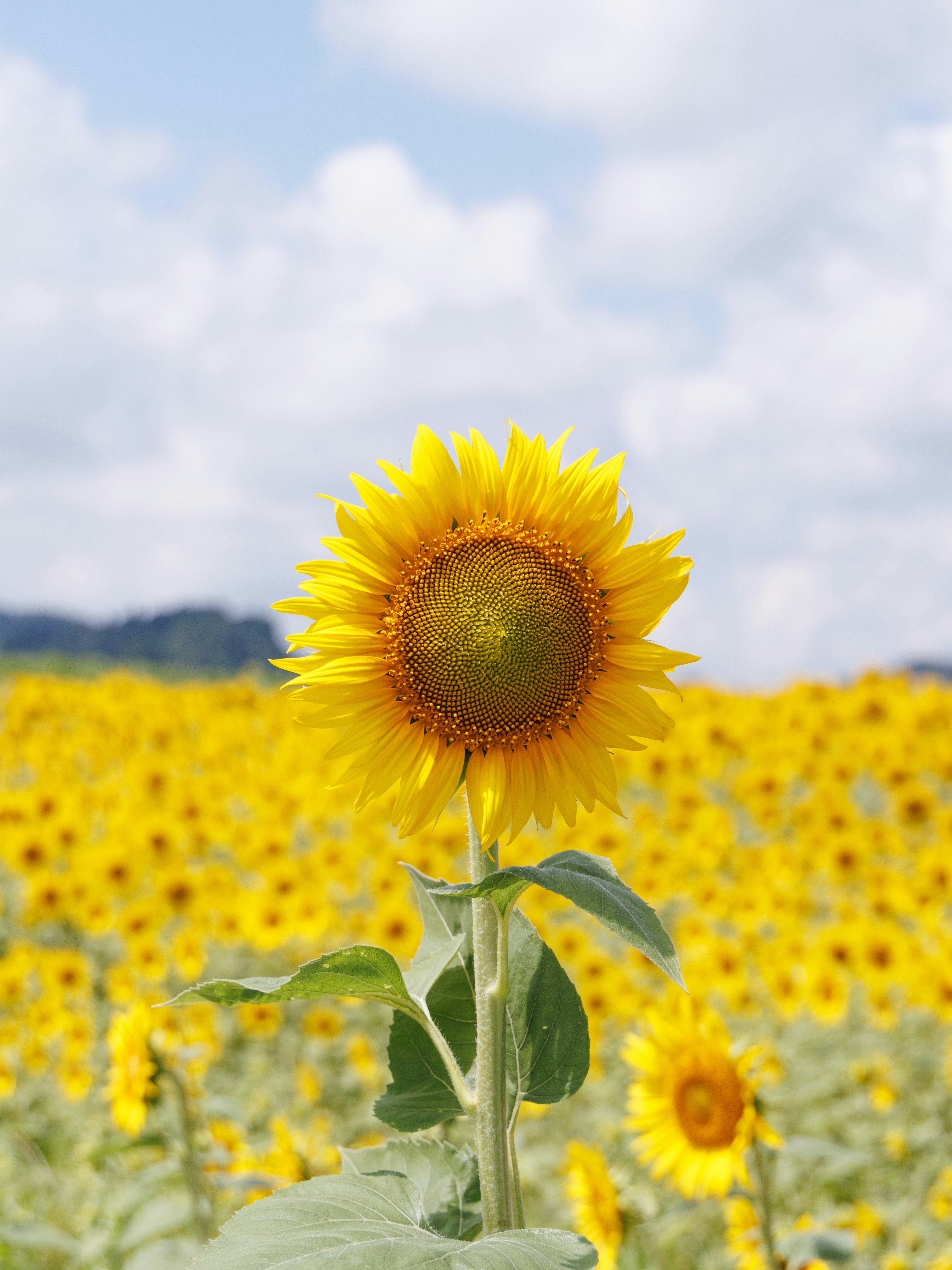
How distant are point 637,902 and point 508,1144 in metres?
0.40

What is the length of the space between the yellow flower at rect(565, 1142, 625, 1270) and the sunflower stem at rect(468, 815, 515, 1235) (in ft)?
6.77

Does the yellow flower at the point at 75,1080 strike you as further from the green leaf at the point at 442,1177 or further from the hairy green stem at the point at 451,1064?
the hairy green stem at the point at 451,1064

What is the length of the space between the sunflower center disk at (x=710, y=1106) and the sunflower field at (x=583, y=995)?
11 millimetres

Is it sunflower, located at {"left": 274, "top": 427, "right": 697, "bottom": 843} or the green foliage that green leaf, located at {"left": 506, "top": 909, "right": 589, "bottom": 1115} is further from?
sunflower, located at {"left": 274, "top": 427, "right": 697, "bottom": 843}

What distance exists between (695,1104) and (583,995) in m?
3.37

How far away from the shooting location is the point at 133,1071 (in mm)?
3426

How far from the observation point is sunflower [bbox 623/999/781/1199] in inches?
111

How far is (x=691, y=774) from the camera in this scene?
926 centimetres

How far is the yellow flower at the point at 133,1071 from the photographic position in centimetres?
339

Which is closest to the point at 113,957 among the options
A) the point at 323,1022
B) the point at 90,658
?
the point at 323,1022

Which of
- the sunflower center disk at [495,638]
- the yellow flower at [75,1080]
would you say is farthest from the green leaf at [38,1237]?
the sunflower center disk at [495,638]

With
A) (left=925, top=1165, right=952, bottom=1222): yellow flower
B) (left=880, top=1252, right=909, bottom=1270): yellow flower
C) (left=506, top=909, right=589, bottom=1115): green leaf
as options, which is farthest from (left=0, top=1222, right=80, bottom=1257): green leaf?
(left=925, top=1165, right=952, bottom=1222): yellow flower

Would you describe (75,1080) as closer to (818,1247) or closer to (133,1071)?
(133,1071)

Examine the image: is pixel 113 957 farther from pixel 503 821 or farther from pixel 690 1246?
pixel 503 821
